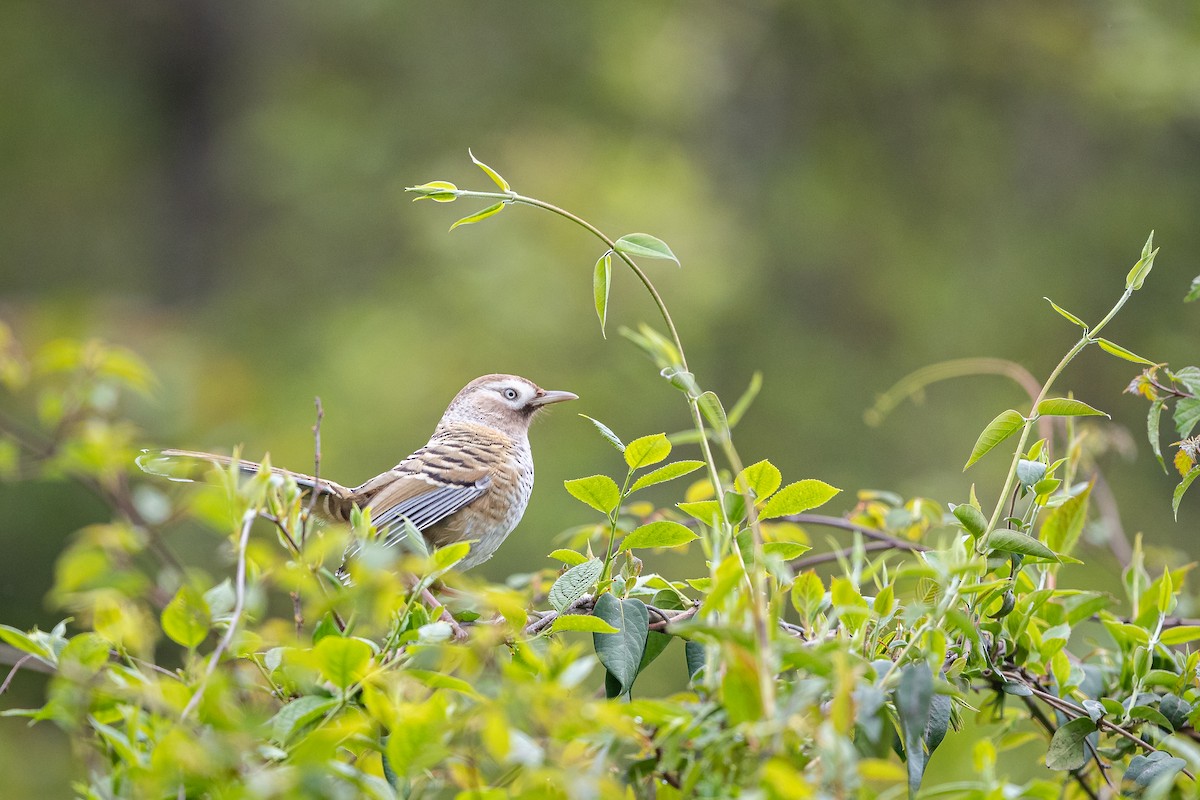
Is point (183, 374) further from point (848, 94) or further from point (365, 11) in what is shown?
point (848, 94)

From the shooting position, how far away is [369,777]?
1192 mm

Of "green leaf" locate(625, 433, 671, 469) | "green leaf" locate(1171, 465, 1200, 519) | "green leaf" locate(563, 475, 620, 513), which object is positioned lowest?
"green leaf" locate(563, 475, 620, 513)

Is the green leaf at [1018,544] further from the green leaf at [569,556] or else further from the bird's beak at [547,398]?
the bird's beak at [547,398]

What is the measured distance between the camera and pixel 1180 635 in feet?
5.46

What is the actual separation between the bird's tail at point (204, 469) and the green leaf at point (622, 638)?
439mm

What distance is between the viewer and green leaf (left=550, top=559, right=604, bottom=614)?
1587 mm

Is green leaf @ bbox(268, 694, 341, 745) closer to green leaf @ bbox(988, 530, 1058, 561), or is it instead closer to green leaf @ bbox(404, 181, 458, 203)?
green leaf @ bbox(404, 181, 458, 203)

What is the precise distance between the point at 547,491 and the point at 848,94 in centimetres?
460

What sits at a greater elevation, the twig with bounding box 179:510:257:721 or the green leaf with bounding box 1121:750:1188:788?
the twig with bounding box 179:510:257:721

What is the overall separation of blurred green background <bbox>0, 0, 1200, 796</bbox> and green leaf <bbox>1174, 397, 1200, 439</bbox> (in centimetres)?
615

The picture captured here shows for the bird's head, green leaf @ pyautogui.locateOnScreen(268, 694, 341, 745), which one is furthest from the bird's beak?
green leaf @ pyautogui.locateOnScreen(268, 694, 341, 745)

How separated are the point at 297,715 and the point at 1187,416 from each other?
1196 millimetres

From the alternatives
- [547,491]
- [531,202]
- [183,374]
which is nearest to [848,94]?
[547,491]

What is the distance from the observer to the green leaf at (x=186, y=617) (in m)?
1.35
